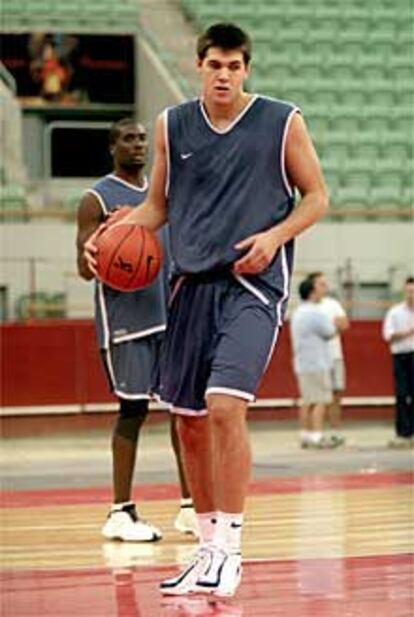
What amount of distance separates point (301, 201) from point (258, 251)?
13.1 inches

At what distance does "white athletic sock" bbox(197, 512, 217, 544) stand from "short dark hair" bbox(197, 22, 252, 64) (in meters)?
1.77

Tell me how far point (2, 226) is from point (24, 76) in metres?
6.85

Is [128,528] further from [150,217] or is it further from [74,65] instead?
[74,65]

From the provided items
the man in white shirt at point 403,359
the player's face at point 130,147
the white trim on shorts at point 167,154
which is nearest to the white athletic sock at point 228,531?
the white trim on shorts at point 167,154

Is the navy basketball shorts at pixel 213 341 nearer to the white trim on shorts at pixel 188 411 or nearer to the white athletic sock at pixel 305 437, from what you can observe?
the white trim on shorts at pixel 188 411

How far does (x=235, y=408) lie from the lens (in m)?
6.61

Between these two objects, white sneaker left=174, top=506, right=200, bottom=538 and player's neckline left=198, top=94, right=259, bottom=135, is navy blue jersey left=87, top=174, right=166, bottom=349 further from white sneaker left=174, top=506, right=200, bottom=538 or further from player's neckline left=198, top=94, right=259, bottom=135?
player's neckline left=198, top=94, right=259, bottom=135

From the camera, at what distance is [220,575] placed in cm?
670

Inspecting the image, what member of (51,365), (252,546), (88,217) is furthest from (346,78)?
(252,546)

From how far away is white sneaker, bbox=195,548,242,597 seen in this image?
263 inches

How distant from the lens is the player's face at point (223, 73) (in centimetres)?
684

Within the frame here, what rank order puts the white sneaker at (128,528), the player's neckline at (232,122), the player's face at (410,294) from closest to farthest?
the player's neckline at (232,122), the white sneaker at (128,528), the player's face at (410,294)

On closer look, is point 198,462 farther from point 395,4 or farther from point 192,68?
point 395,4

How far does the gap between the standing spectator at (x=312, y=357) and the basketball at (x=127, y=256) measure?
35.9 feet
